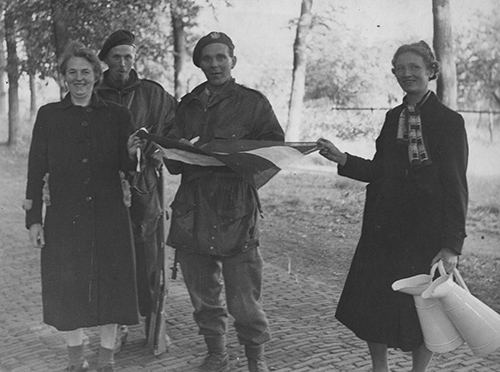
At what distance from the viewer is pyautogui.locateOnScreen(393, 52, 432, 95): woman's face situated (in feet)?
12.1

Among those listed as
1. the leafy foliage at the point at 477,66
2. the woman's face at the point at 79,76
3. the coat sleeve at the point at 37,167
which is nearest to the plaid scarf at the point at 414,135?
the woman's face at the point at 79,76

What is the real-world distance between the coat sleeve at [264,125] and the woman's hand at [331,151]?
32cm

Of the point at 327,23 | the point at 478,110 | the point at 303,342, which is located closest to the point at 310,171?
the point at 327,23

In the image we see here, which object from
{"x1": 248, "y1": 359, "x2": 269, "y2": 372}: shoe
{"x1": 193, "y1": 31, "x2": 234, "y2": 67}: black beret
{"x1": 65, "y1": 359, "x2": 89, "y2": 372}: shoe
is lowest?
{"x1": 65, "y1": 359, "x2": 89, "y2": 372}: shoe

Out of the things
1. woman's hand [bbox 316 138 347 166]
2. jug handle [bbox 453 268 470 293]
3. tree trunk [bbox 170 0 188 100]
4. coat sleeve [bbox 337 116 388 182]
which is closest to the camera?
jug handle [bbox 453 268 470 293]

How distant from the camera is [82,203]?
13.8ft

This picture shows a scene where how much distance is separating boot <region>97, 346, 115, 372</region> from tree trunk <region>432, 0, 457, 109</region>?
19.1 ft

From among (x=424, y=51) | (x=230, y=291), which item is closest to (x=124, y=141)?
(x=230, y=291)

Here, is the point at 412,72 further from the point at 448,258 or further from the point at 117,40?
the point at 117,40

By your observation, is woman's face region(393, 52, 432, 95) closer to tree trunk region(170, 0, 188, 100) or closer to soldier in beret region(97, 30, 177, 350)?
soldier in beret region(97, 30, 177, 350)

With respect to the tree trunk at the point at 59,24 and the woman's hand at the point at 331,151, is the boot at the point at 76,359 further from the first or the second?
the tree trunk at the point at 59,24

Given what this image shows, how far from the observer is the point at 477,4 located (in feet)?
28.9

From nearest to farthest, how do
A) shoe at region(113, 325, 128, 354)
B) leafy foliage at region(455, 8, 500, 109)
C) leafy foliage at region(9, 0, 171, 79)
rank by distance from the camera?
shoe at region(113, 325, 128, 354) → leafy foliage at region(455, 8, 500, 109) → leafy foliage at region(9, 0, 171, 79)

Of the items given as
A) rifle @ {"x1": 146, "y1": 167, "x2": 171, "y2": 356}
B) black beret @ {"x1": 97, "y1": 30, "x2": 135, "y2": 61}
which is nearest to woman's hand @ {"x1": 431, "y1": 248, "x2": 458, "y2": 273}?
rifle @ {"x1": 146, "y1": 167, "x2": 171, "y2": 356}
